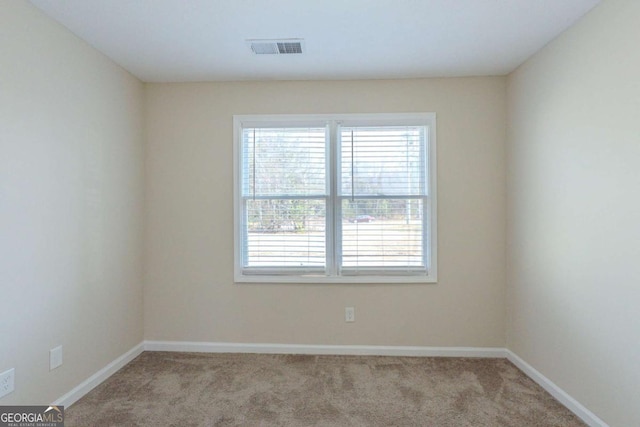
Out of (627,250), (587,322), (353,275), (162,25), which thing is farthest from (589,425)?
(162,25)

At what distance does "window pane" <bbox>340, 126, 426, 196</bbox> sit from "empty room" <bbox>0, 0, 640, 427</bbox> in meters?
0.02

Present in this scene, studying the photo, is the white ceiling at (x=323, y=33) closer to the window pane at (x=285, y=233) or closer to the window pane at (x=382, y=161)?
the window pane at (x=382, y=161)

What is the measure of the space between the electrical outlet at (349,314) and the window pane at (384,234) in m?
0.40

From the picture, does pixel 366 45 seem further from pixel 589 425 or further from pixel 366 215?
pixel 589 425

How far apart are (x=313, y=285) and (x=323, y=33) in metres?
2.11

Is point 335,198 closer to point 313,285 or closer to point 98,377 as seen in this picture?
point 313,285

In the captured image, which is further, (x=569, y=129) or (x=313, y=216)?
(x=313, y=216)

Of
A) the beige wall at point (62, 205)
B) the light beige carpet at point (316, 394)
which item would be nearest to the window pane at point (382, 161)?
the light beige carpet at point (316, 394)

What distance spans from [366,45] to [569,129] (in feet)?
5.04

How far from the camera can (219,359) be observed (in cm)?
308

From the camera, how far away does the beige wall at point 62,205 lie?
1932 millimetres

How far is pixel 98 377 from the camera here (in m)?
2.63

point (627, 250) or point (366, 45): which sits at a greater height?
point (366, 45)

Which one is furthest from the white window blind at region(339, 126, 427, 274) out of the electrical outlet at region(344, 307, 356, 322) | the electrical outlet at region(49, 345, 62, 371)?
the electrical outlet at region(49, 345, 62, 371)
